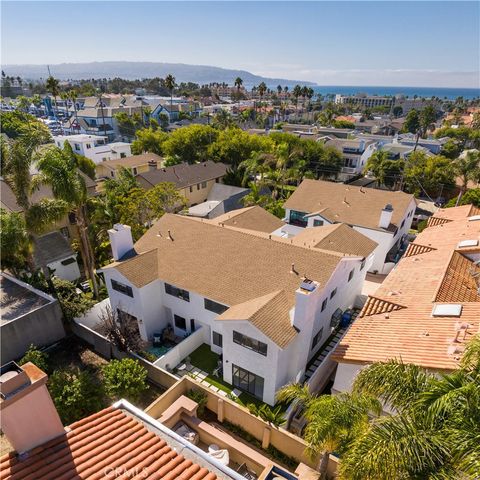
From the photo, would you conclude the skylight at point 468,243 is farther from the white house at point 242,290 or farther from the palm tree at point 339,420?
the palm tree at point 339,420

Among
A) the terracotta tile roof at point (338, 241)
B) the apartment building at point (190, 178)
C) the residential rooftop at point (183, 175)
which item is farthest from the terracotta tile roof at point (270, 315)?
the residential rooftop at point (183, 175)

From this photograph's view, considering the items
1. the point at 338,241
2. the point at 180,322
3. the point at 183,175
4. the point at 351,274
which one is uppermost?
the point at 338,241

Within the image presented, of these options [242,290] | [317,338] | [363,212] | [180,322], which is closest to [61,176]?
[180,322]

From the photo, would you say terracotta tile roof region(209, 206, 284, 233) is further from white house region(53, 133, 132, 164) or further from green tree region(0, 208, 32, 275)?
white house region(53, 133, 132, 164)

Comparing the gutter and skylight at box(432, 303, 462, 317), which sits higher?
the gutter

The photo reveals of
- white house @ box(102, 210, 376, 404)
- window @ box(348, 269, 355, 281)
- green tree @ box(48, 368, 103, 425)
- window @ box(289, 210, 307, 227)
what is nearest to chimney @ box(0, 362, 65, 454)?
green tree @ box(48, 368, 103, 425)

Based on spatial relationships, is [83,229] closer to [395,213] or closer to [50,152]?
[50,152]

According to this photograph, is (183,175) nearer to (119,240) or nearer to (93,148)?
(119,240)

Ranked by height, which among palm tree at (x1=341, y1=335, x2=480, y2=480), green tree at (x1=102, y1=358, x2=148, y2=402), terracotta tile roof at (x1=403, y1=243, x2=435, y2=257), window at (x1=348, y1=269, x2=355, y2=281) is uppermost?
palm tree at (x1=341, y1=335, x2=480, y2=480)
